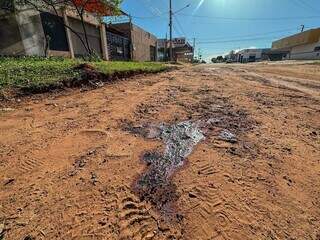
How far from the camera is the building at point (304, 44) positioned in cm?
3169

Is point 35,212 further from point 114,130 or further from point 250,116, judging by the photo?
point 250,116

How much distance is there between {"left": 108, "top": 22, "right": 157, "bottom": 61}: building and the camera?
21719mm

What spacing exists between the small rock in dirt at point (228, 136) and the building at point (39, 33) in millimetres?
10344

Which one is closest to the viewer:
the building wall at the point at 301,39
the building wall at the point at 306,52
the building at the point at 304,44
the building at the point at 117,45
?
the building at the point at 117,45

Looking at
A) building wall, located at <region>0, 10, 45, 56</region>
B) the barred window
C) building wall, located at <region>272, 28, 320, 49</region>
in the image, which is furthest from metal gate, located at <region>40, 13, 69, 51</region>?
building wall, located at <region>272, 28, 320, 49</region>

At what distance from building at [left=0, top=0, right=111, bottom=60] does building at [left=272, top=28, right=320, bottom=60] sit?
31.3 meters

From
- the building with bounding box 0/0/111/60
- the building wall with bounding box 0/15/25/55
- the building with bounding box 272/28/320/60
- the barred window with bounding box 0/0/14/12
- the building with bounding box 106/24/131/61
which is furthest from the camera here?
the building with bounding box 272/28/320/60

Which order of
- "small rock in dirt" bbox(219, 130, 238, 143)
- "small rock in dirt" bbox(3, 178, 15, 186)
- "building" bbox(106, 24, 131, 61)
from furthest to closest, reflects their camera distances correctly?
"building" bbox(106, 24, 131, 61), "small rock in dirt" bbox(219, 130, 238, 143), "small rock in dirt" bbox(3, 178, 15, 186)

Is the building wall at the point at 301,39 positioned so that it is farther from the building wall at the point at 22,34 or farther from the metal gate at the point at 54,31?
the building wall at the point at 22,34

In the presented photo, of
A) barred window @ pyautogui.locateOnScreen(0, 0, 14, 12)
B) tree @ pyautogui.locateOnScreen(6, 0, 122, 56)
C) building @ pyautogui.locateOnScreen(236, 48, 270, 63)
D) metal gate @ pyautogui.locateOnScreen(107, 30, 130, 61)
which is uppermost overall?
tree @ pyautogui.locateOnScreen(6, 0, 122, 56)

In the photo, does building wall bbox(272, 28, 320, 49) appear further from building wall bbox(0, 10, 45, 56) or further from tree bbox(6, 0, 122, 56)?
building wall bbox(0, 10, 45, 56)

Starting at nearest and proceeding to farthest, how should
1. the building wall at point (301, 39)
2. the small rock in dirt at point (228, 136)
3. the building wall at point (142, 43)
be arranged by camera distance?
1. the small rock in dirt at point (228, 136)
2. the building wall at point (142, 43)
3. the building wall at point (301, 39)

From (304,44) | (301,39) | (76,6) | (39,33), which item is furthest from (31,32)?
(304,44)

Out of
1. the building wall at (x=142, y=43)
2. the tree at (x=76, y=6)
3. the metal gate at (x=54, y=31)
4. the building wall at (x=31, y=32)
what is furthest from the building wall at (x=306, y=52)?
the building wall at (x=31, y=32)
